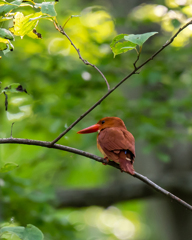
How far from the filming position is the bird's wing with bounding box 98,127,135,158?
6.94 feet

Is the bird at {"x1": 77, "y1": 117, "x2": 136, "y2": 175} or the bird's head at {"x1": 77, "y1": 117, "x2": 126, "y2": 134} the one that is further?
the bird's head at {"x1": 77, "y1": 117, "x2": 126, "y2": 134}

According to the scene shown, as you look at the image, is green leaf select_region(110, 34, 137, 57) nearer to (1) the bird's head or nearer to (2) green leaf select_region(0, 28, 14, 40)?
(2) green leaf select_region(0, 28, 14, 40)

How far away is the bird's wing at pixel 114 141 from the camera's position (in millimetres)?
2115

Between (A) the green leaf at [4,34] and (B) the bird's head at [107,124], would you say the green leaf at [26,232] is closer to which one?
(A) the green leaf at [4,34]

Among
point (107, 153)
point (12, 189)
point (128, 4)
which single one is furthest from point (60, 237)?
point (128, 4)

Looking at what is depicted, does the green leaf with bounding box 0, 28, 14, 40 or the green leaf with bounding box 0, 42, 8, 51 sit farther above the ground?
the green leaf with bounding box 0, 28, 14, 40

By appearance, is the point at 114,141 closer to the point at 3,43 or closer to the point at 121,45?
the point at 121,45

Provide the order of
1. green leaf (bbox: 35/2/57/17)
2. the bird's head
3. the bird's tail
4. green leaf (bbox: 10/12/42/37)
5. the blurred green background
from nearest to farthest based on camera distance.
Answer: green leaf (bbox: 35/2/57/17), green leaf (bbox: 10/12/42/37), the bird's tail, the bird's head, the blurred green background

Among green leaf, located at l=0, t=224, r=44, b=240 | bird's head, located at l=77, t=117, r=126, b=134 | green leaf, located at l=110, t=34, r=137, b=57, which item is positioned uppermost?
green leaf, located at l=110, t=34, r=137, b=57

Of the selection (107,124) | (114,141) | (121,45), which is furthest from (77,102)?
(121,45)

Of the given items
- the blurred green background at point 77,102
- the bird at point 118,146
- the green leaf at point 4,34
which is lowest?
the blurred green background at point 77,102

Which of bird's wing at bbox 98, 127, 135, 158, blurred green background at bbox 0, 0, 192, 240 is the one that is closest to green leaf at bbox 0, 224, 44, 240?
bird's wing at bbox 98, 127, 135, 158

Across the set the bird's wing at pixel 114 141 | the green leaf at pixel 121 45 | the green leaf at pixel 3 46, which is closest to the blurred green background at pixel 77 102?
→ the bird's wing at pixel 114 141

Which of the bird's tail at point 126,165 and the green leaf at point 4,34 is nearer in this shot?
the green leaf at point 4,34
